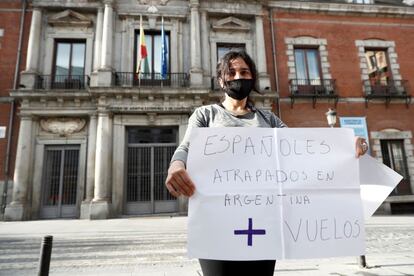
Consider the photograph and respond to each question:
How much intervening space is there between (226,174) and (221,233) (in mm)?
367

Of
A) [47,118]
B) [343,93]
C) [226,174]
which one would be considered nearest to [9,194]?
[47,118]

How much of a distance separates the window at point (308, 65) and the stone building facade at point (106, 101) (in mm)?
2351

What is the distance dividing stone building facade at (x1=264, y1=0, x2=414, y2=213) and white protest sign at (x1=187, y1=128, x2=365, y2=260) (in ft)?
45.9

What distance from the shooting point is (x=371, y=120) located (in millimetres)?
16250

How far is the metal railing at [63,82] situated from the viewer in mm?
14500

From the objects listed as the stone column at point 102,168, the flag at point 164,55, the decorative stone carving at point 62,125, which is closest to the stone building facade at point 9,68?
the decorative stone carving at point 62,125

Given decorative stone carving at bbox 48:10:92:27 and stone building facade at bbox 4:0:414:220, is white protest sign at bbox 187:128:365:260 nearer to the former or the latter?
stone building facade at bbox 4:0:414:220

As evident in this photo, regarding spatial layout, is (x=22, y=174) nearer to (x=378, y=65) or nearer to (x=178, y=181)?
(x=178, y=181)

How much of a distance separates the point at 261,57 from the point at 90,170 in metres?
10.2

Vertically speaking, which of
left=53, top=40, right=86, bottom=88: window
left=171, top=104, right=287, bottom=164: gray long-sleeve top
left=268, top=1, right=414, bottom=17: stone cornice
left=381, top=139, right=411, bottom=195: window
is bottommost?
left=171, top=104, right=287, bottom=164: gray long-sleeve top

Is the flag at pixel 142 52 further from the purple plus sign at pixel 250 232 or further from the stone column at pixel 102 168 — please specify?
the purple plus sign at pixel 250 232

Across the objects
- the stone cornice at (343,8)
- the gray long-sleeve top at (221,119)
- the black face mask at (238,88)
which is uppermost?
the stone cornice at (343,8)

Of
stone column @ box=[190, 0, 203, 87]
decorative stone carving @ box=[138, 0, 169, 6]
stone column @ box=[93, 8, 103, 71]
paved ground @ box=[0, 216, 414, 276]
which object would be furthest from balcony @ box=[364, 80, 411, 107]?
stone column @ box=[93, 8, 103, 71]

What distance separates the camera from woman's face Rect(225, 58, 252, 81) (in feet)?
6.94
